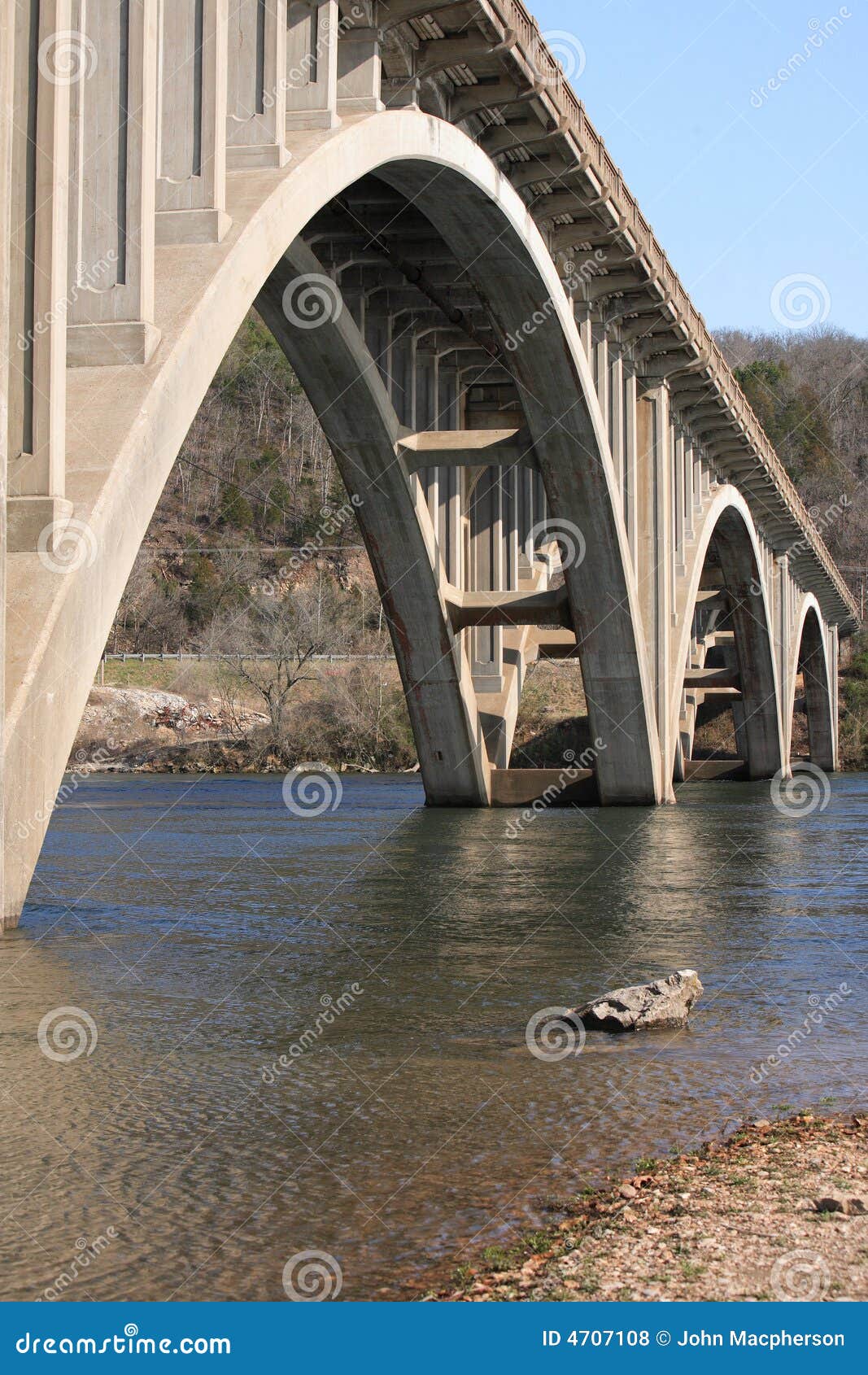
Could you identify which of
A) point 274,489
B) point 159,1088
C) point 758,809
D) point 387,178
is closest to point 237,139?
point 387,178

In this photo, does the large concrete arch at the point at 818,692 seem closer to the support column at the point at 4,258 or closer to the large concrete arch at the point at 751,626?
the large concrete arch at the point at 751,626

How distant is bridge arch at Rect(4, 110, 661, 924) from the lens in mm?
11031

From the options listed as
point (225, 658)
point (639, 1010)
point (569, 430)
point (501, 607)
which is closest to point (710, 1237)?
point (639, 1010)

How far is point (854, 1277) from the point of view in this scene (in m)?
4.78

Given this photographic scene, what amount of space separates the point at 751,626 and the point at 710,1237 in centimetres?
5084

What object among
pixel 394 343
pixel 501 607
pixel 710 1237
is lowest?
pixel 710 1237

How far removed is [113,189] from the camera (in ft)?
41.2

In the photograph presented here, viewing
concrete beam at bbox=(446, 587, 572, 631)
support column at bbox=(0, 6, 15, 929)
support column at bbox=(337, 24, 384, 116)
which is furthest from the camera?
concrete beam at bbox=(446, 587, 572, 631)

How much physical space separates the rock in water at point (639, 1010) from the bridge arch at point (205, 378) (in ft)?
13.8

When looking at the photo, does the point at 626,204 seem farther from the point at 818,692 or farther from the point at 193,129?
the point at 818,692

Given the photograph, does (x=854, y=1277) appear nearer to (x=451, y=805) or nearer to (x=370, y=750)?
(x=451, y=805)

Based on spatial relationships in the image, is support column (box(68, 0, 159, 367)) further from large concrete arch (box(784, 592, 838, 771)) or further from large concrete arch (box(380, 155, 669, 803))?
large concrete arch (box(784, 592, 838, 771))

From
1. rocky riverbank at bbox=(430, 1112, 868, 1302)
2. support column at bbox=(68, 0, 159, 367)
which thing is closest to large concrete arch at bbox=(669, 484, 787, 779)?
support column at bbox=(68, 0, 159, 367)

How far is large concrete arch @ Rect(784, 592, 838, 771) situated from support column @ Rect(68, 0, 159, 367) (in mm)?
59238
